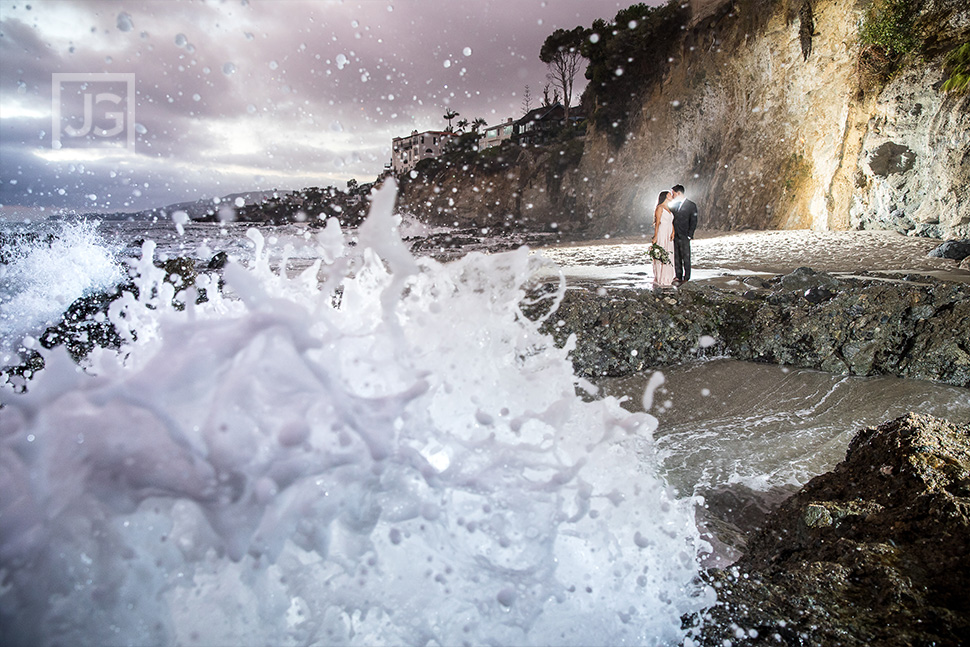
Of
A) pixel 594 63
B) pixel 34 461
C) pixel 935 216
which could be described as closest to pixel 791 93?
pixel 935 216

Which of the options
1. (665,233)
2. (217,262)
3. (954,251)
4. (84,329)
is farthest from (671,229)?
(217,262)

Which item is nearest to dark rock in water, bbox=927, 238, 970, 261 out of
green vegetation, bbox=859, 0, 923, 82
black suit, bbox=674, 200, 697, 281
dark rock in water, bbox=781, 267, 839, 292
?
dark rock in water, bbox=781, 267, 839, 292

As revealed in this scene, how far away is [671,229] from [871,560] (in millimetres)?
6664

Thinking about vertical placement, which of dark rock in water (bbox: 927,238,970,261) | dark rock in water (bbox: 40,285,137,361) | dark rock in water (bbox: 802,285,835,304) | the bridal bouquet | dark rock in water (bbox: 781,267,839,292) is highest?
dark rock in water (bbox: 927,238,970,261)

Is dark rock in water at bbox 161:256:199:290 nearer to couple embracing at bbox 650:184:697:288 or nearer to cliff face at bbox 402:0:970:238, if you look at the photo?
couple embracing at bbox 650:184:697:288

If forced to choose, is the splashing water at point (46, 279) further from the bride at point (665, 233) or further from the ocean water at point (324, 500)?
the bride at point (665, 233)

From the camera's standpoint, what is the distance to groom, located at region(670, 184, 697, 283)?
758cm

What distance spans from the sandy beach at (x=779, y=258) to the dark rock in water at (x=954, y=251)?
0.21 m

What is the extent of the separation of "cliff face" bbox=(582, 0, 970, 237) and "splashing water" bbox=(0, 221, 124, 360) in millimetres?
16205

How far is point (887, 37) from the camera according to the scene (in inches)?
518

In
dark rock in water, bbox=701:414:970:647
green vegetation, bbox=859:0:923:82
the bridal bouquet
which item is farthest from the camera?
green vegetation, bbox=859:0:923:82

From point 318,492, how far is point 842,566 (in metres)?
1.73

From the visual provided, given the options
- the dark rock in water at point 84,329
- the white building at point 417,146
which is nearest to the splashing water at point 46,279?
the dark rock in water at point 84,329

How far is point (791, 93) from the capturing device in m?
16.0
